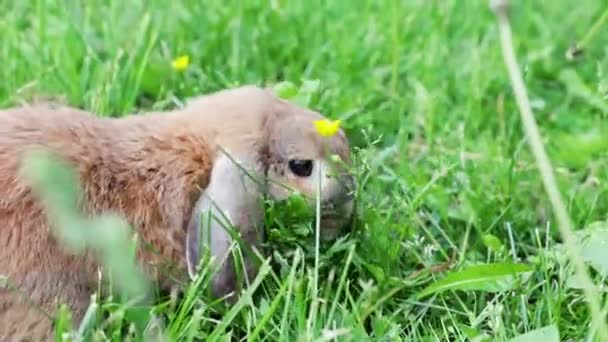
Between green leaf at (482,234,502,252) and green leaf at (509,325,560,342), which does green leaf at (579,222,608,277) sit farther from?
green leaf at (509,325,560,342)

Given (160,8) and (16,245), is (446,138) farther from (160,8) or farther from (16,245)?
(16,245)

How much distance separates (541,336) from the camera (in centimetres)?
242

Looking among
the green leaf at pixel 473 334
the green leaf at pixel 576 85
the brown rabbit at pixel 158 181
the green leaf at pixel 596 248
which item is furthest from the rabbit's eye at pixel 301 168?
the green leaf at pixel 576 85

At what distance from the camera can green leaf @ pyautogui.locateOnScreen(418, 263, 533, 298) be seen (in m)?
2.68

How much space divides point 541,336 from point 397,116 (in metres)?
1.49

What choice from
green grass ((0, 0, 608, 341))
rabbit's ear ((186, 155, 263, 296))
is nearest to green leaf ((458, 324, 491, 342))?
green grass ((0, 0, 608, 341))

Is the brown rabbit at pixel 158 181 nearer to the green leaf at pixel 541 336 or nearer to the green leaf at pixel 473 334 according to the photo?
the green leaf at pixel 473 334

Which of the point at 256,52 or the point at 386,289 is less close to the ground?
the point at 256,52

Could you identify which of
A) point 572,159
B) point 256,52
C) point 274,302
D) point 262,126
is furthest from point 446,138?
point 274,302

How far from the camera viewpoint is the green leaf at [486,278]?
2678mm

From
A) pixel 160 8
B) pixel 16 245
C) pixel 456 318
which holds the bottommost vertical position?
pixel 456 318

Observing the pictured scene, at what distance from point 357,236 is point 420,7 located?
181 cm

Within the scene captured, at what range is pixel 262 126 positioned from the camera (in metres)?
2.88

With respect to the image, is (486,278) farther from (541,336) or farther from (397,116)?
(397,116)
